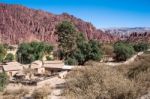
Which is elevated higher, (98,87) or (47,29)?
(47,29)

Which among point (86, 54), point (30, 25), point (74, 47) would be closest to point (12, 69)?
point (86, 54)

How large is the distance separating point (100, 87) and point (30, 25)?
407 ft

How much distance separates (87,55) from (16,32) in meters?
87.1

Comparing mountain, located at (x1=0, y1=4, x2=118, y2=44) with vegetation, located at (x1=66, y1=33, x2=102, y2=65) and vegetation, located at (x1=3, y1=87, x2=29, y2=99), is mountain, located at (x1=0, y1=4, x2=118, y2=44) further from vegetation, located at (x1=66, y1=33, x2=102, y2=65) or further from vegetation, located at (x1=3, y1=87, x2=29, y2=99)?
vegetation, located at (x1=3, y1=87, x2=29, y2=99)

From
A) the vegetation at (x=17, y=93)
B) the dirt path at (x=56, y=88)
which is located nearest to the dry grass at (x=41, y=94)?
the dirt path at (x=56, y=88)

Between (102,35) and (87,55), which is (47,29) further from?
(87,55)

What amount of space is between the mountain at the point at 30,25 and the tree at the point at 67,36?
69766mm

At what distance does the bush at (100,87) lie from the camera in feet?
53.4

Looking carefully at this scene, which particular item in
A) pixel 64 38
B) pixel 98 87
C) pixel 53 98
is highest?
pixel 64 38

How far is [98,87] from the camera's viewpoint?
18.4 meters

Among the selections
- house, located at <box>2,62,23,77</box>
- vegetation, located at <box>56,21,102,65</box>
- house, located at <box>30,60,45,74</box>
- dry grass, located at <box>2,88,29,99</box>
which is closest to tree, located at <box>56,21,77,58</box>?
vegetation, located at <box>56,21,102,65</box>

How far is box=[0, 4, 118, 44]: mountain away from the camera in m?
126

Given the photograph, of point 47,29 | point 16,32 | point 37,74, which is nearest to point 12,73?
point 37,74

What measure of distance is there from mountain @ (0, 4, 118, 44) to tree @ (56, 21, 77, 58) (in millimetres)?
69766
